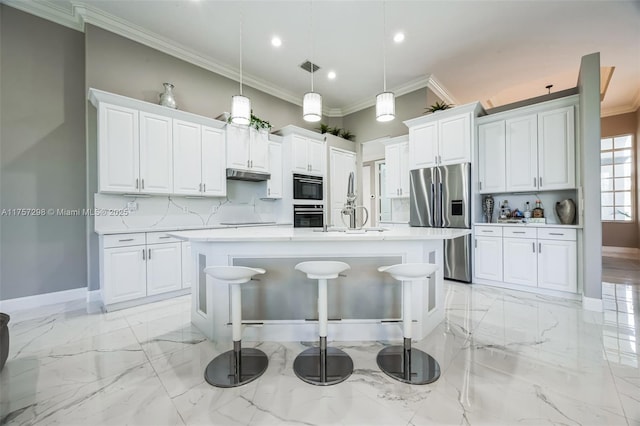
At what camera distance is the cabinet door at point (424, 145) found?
4238 mm

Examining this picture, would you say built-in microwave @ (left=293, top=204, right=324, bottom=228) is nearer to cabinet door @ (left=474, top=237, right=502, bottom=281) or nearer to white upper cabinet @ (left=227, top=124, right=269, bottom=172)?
white upper cabinet @ (left=227, top=124, right=269, bottom=172)

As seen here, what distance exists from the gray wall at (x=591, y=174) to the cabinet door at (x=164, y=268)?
4814mm

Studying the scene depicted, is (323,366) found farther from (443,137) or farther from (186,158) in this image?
(443,137)

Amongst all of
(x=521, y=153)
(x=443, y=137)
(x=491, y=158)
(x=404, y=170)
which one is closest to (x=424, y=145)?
(x=443, y=137)

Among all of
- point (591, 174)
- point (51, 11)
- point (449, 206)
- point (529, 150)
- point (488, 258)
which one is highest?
point (51, 11)

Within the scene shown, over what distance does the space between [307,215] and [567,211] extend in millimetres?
3780

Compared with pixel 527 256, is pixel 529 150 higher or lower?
higher

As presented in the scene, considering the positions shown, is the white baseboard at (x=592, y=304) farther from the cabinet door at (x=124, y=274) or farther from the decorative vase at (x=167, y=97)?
the decorative vase at (x=167, y=97)

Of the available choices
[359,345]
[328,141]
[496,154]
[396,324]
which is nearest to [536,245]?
[496,154]

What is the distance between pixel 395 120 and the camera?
17.3ft

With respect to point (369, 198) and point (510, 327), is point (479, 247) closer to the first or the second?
point (510, 327)

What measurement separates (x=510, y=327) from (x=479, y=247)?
→ 5.43 ft

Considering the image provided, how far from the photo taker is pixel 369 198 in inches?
320

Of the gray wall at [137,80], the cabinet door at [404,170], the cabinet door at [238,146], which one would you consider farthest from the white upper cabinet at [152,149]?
the cabinet door at [404,170]
